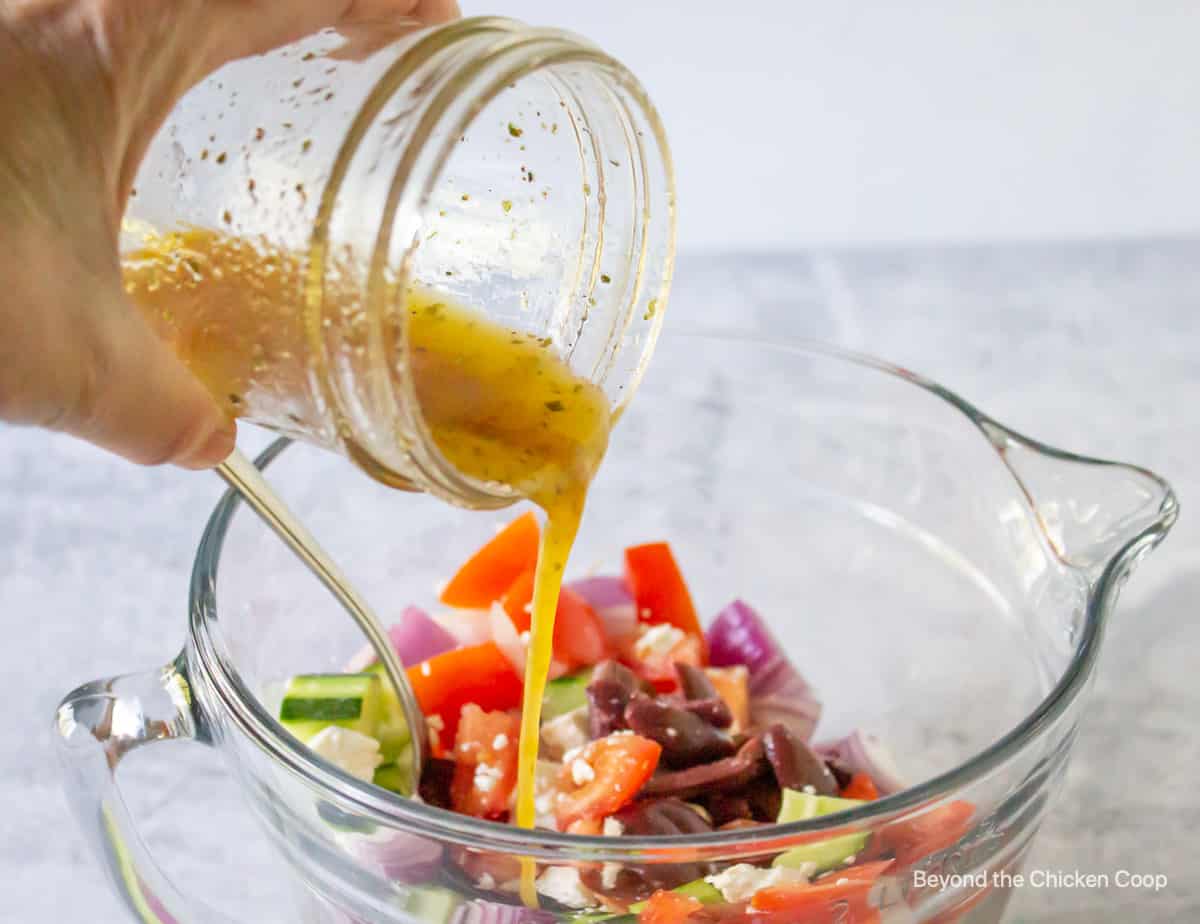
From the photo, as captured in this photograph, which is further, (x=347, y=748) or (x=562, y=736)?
(x=562, y=736)

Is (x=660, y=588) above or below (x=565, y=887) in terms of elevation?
below

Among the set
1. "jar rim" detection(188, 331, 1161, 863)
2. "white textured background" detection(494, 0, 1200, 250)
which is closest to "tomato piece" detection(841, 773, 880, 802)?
"jar rim" detection(188, 331, 1161, 863)

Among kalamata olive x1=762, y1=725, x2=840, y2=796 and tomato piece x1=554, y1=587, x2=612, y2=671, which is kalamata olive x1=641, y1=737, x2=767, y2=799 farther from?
tomato piece x1=554, y1=587, x2=612, y2=671

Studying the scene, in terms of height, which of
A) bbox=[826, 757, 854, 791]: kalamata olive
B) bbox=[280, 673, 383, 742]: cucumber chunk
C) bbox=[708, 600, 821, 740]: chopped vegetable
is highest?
bbox=[280, 673, 383, 742]: cucumber chunk

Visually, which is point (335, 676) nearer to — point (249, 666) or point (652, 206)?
point (249, 666)

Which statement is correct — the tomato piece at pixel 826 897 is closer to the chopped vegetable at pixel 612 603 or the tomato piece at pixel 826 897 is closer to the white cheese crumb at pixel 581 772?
the white cheese crumb at pixel 581 772

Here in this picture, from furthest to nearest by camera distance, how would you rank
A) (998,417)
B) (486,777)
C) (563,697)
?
(998,417) → (563,697) → (486,777)

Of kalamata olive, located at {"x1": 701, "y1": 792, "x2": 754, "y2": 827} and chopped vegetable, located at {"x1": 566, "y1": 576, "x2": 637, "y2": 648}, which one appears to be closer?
kalamata olive, located at {"x1": 701, "y1": 792, "x2": 754, "y2": 827}

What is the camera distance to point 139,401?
1208 mm

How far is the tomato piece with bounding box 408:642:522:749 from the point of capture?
205 cm


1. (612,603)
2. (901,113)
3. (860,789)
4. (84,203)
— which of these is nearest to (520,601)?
(612,603)

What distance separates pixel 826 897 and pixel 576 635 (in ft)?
2.57

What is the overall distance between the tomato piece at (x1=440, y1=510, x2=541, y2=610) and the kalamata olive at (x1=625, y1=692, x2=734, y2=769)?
0.41 metres

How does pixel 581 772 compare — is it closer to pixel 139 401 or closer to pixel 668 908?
pixel 668 908
